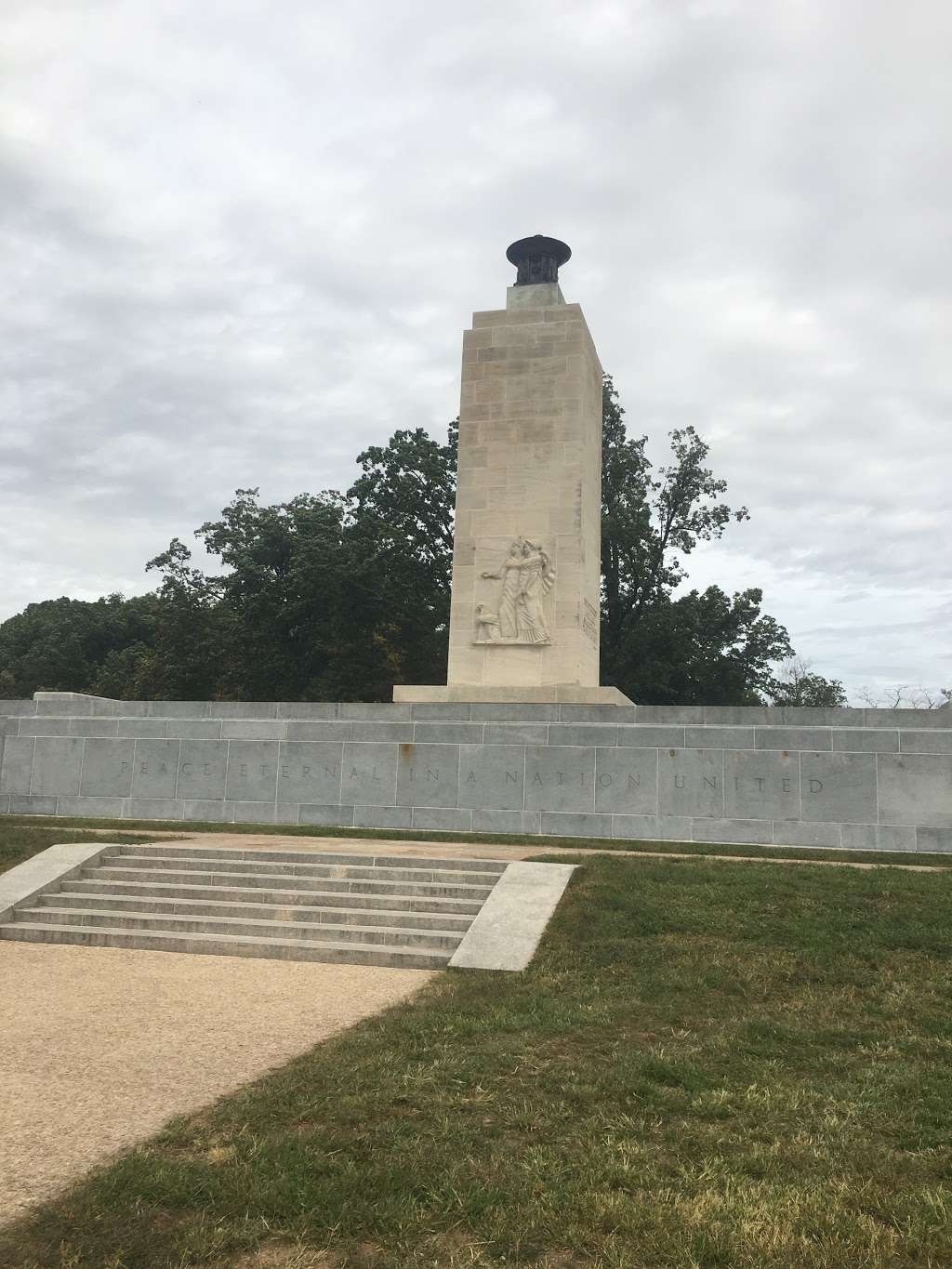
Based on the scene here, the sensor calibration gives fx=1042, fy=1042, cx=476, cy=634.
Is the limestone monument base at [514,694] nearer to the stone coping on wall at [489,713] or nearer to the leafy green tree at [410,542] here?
the stone coping on wall at [489,713]

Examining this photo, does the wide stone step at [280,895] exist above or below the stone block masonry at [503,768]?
below

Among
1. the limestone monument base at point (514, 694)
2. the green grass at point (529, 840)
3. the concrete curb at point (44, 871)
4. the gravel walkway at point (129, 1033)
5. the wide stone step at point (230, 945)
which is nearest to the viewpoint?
the gravel walkway at point (129, 1033)

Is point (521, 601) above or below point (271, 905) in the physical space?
above

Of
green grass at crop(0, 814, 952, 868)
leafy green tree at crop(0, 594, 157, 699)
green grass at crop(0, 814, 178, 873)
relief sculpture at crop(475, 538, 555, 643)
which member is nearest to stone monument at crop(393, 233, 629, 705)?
relief sculpture at crop(475, 538, 555, 643)

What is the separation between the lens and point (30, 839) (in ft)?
55.1

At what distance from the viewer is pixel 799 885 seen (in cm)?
1255

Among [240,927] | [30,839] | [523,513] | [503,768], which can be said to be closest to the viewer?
[240,927]

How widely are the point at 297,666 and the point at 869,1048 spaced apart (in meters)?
34.7

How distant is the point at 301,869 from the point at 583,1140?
9.30m

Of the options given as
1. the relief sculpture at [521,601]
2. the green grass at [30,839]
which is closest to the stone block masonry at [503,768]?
the relief sculpture at [521,601]

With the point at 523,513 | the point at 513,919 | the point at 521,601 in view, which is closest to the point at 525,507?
Result: the point at 523,513

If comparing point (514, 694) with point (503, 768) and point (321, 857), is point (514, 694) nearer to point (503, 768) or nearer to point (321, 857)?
point (503, 768)

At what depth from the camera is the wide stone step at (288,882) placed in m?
13.3

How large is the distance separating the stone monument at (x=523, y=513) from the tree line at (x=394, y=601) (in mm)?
15481
